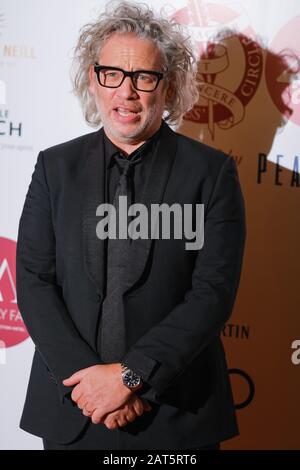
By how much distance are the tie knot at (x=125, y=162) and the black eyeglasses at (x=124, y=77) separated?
0.56 feet

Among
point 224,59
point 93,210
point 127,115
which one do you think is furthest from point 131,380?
point 224,59

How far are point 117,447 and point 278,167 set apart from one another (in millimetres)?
1060

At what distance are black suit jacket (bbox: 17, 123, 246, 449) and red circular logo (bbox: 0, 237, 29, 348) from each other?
72cm

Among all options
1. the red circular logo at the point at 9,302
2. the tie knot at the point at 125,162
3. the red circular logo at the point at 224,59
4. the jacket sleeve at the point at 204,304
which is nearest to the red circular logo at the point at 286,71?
the red circular logo at the point at 224,59

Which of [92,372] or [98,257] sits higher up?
[98,257]

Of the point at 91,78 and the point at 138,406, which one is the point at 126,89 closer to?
the point at 91,78

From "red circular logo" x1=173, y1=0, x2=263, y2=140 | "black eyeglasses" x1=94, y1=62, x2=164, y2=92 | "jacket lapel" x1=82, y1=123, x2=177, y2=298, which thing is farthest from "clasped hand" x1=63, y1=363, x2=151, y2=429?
"red circular logo" x1=173, y1=0, x2=263, y2=140

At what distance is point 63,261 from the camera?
5.32ft

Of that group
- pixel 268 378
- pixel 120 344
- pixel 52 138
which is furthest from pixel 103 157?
pixel 268 378

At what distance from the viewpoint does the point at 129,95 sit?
5.23 feet

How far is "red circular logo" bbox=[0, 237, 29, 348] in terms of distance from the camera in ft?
7.76

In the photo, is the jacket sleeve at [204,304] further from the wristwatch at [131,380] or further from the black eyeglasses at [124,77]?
the black eyeglasses at [124,77]

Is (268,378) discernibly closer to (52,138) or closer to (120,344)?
(120,344)

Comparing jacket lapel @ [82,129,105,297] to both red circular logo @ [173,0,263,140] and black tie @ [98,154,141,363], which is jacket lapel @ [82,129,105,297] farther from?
red circular logo @ [173,0,263,140]
